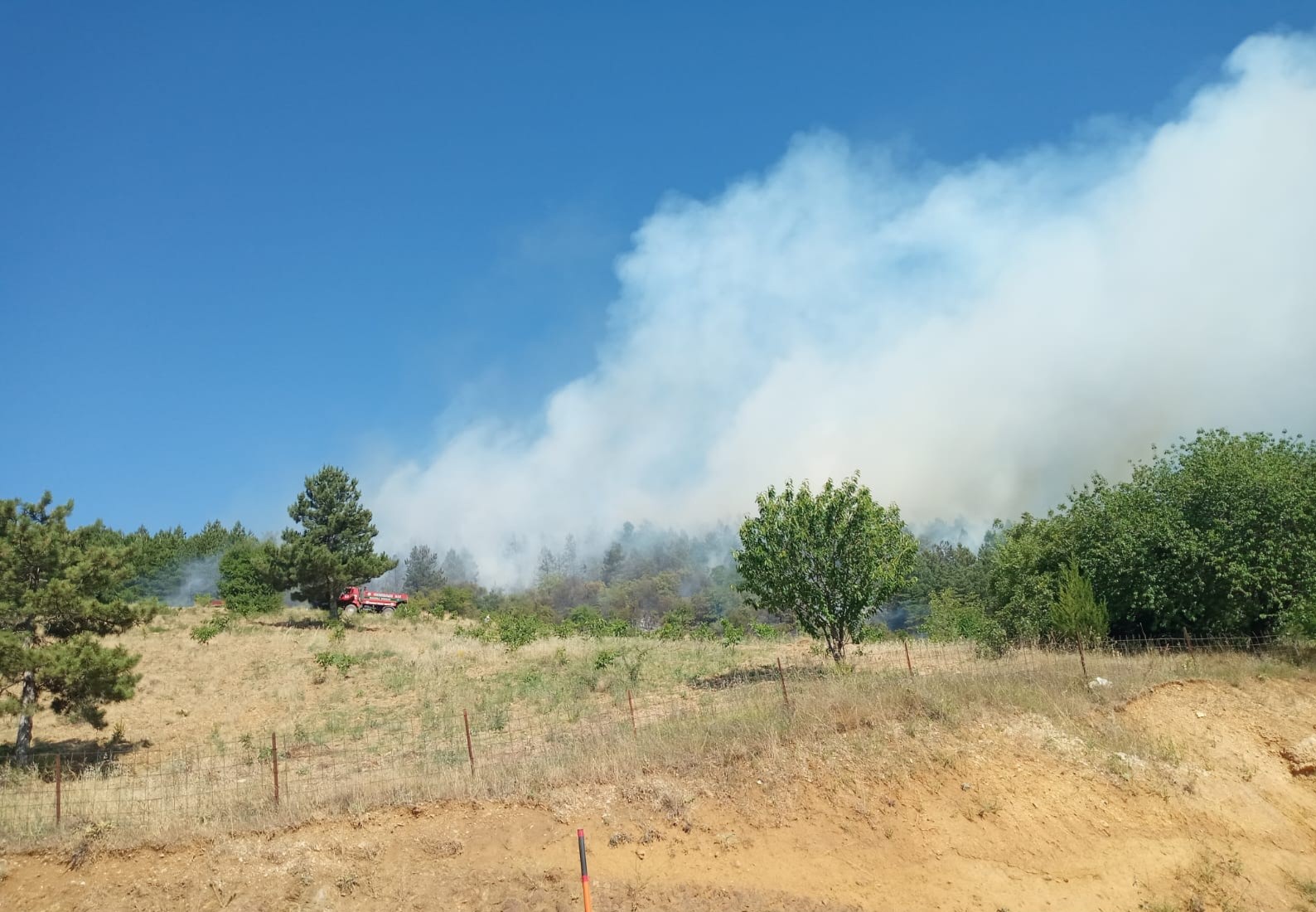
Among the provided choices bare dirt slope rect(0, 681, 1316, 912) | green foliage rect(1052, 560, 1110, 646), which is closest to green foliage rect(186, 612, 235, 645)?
bare dirt slope rect(0, 681, 1316, 912)

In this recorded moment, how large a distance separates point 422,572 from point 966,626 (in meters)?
140

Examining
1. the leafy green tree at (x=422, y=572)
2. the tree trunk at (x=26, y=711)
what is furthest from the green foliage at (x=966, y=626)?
the leafy green tree at (x=422, y=572)

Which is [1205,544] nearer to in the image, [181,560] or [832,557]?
[832,557]

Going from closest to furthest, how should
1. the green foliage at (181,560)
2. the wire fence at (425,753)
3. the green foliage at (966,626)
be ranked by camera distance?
the wire fence at (425,753) < the green foliage at (966,626) < the green foliage at (181,560)

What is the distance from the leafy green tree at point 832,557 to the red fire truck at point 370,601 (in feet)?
130

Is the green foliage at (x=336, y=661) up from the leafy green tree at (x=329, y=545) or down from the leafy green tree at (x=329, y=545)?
down

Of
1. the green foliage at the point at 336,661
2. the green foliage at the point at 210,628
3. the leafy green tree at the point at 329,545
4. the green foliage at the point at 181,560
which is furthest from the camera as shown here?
the green foliage at the point at 181,560

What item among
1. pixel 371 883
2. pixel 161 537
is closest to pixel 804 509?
pixel 371 883

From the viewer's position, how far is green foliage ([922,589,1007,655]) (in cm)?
2925

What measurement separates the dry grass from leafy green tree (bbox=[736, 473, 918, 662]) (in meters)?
2.10

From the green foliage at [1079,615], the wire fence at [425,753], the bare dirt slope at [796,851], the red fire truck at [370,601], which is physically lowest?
the bare dirt slope at [796,851]

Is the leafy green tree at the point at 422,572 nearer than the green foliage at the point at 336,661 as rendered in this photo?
No

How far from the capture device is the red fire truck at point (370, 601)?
5781 centimetres

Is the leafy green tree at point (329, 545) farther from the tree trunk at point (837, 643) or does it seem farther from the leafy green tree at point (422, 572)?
the leafy green tree at point (422, 572)
